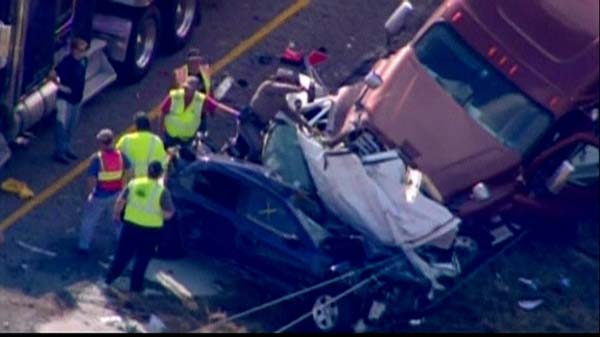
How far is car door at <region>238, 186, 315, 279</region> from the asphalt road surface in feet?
1.24

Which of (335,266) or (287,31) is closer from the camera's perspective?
(335,266)

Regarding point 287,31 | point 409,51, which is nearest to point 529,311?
point 409,51

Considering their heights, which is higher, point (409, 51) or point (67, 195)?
point (409, 51)

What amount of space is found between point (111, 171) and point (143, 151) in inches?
15.0

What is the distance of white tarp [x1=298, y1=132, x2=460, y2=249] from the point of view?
22141mm

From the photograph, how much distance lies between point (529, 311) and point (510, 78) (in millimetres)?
2563

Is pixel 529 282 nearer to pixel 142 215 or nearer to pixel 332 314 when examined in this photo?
pixel 332 314

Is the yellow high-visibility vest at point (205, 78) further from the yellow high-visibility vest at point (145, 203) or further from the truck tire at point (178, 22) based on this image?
the yellow high-visibility vest at point (145, 203)

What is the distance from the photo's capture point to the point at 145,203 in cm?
2162

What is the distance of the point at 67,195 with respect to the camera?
24.1 meters

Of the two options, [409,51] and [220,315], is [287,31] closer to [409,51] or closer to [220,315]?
[409,51]

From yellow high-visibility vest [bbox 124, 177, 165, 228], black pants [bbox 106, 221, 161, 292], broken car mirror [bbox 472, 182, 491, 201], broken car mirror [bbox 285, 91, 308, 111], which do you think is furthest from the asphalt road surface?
broken car mirror [bbox 285, 91, 308, 111]

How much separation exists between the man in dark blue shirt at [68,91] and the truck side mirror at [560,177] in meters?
5.26

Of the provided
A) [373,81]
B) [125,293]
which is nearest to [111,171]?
[125,293]
